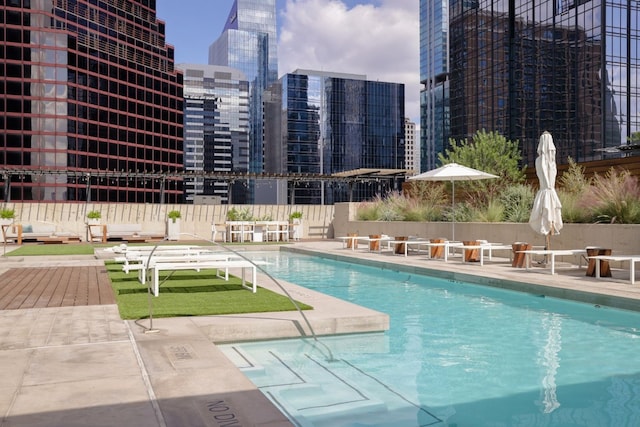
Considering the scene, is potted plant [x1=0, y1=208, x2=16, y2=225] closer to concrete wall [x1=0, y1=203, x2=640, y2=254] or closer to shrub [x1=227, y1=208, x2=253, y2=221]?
concrete wall [x1=0, y1=203, x2=640, y2=254]

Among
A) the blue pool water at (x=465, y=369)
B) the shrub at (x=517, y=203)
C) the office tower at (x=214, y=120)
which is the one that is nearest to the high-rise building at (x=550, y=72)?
the shrub at (x=517, y=203)

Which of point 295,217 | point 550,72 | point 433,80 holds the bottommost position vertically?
point 295,217

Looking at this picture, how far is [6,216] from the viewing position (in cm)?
2031

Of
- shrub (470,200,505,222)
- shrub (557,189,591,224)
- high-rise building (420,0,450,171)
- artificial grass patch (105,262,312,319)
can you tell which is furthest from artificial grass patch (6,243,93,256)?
high-rise building (420,0,450,171)

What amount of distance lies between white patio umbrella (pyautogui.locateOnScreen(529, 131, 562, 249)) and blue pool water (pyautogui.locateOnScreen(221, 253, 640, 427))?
3.39 meters

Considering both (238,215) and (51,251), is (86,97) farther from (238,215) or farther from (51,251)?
(51,251)

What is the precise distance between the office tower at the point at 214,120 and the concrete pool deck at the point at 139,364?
126704mm

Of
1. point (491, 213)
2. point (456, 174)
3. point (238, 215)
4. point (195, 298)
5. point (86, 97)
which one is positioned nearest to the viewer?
point (195, 298)

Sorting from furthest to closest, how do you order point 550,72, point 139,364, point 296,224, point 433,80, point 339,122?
point 433,80
point 339,122
point 550,72
point 296,224
point 139,364

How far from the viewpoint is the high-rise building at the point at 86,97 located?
209 ft

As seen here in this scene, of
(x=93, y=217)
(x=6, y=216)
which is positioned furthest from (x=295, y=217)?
(x=6, y=216)

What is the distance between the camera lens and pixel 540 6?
179 feet

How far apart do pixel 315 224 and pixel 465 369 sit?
20.5 m

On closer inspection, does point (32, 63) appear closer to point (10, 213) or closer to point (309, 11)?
point (10, 213)
